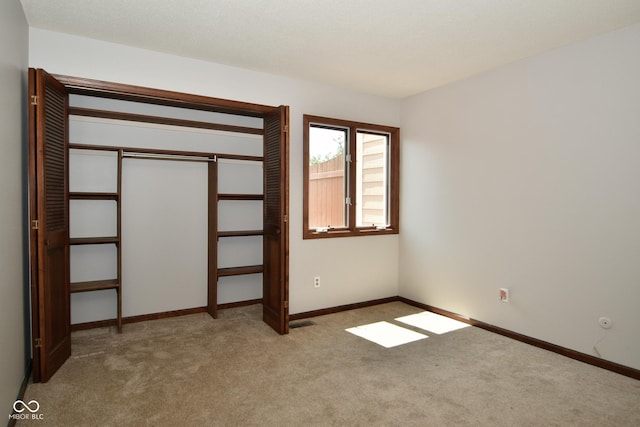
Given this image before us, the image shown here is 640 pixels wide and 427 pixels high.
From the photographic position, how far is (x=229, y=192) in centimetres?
439

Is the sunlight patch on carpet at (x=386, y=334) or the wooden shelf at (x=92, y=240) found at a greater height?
the wooden shelf at (x=92, y=240)

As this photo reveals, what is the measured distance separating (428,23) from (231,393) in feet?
9.79

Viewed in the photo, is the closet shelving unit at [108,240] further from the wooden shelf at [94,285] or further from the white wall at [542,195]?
the white wall at [542,195]

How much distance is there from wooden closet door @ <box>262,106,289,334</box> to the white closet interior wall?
68cm

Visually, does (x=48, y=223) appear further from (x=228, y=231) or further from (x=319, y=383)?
(x=319, y=383)

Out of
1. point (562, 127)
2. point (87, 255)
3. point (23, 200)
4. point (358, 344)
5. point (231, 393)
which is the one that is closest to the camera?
point (231, 393)

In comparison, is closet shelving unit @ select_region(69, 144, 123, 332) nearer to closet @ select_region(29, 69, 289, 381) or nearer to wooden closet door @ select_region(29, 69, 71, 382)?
closet @ select_region(29, 69, 289, 381)

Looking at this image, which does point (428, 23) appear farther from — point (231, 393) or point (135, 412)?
point (135, 412)

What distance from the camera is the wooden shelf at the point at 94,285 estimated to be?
330 centimetres

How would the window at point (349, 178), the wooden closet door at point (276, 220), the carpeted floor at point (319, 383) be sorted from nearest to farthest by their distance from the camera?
1. the carpeted floor at point (319, 383)
2. the wooden closet door at point (276, 220)
3. the window at point (349, 178)

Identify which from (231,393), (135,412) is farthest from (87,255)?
(231,393)

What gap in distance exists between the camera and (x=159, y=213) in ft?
13.1

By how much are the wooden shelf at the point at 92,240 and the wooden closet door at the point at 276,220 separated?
4.80 feet

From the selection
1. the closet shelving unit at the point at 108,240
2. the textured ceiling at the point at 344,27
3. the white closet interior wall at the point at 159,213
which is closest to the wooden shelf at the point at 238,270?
the white closet interior wall at the point at 159,213
